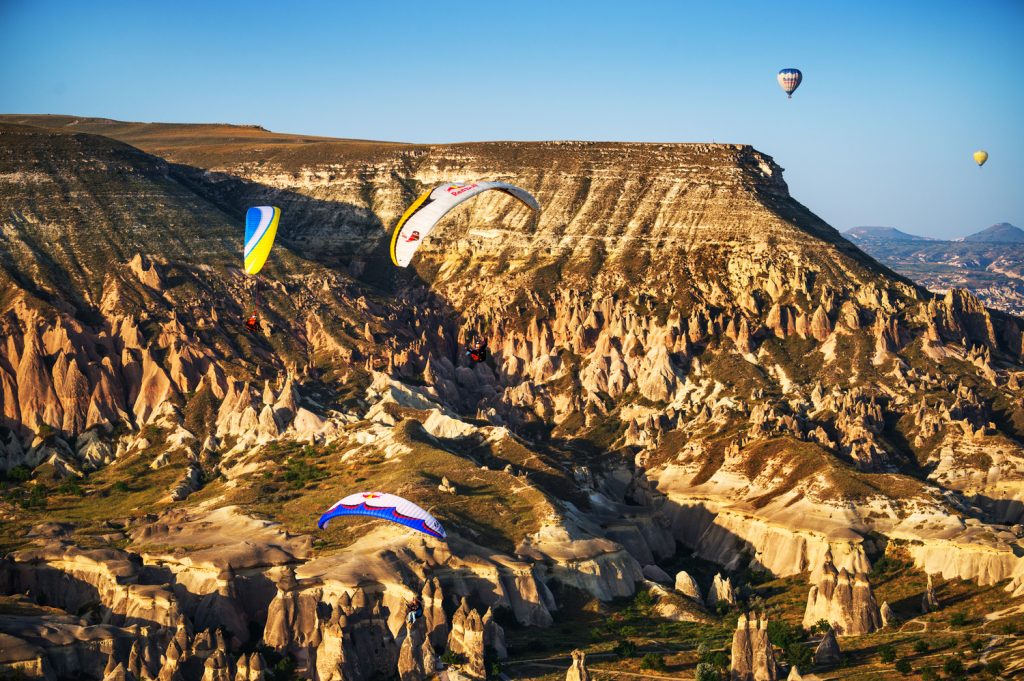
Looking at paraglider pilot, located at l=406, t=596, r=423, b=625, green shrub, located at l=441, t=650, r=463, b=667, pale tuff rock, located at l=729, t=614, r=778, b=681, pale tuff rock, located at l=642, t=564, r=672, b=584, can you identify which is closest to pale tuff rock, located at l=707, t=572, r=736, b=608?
pale tuff rock, located at l=642, t=564, r=672, b=584

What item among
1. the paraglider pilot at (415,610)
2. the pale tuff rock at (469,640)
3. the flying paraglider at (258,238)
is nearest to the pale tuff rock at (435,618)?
the paraglider pilot at (415,610)

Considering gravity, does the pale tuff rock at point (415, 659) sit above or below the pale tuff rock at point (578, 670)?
below

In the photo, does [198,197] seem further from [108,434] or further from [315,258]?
[108,434]

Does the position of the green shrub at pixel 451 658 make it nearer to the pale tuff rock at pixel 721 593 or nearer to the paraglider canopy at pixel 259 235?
the pale tuff rock at pixel 721 593

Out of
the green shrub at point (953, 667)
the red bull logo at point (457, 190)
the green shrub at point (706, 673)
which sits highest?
the red bull logo at point (457, 190)

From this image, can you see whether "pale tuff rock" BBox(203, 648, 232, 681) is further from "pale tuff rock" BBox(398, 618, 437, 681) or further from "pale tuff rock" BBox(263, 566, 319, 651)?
"pale tuff rock" BBox(398, 618, 437, 681)

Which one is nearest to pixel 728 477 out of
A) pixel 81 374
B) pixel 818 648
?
pixel 818 648

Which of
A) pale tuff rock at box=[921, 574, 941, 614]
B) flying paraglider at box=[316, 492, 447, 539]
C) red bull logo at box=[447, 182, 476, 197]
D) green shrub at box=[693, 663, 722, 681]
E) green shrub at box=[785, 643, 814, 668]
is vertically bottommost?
green shrub at box=[785, 643, 814, 668]
